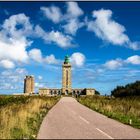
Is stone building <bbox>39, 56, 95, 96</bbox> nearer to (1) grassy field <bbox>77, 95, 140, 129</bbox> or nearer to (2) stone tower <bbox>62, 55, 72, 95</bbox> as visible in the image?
(2) stone tower <bbox>62, 55, 72, 95</bbox>

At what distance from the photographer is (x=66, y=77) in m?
165

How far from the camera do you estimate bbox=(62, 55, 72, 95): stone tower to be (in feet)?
521

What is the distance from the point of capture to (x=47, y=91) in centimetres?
14638

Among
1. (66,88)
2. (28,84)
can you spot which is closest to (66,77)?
(66,88)

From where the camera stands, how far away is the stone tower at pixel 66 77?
15870 centimetres

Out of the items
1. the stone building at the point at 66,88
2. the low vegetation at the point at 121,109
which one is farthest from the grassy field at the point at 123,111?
the stone building at the point at 66,88

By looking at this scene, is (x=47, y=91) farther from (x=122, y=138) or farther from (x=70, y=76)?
(x=122, y=138)

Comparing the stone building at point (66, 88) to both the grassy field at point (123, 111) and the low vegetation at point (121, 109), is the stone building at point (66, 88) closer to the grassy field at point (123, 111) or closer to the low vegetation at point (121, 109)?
the low vegetation at point (121, 109)

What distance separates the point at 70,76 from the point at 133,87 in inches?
3036

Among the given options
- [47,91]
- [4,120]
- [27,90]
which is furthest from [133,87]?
[27,90]

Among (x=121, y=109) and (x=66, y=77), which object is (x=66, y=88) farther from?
(x=121, y=109)

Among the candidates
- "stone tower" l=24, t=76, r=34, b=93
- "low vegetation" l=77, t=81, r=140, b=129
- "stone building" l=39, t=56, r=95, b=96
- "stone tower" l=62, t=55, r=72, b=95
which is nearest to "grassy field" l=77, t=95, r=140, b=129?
"low vegetation" l=77, t=81, r=140, b=129

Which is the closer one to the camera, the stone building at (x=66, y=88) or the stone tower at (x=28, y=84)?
the stone building at (x=66, y=88)

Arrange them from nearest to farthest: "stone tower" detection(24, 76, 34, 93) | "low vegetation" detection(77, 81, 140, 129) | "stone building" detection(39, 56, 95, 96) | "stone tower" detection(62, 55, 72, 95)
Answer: "low vegetation" detection(77, 81, 140, 129) < "stone building" detection(39, 56, 95, 96) < "stone tower" detection(62, 55, 72, 95) < "stone tower" detection(24, 76, 34, 93)
